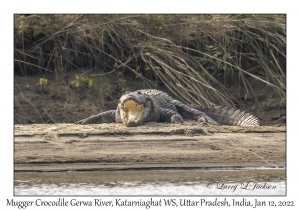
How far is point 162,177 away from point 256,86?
4.66 metres

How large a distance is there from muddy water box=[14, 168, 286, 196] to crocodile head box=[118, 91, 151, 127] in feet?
4.87

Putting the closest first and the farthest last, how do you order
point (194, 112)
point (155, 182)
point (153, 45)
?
point (155, 182), point (194, 112), point (153, 45)

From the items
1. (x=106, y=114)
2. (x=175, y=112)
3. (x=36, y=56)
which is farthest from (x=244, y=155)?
(x=36, y=56)

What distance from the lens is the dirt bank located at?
844 cm

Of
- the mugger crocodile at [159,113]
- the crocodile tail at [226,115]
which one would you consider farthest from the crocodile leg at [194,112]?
the crocodile tail at [226,115]

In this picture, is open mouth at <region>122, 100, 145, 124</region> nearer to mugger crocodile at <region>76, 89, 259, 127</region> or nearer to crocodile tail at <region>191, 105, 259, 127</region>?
mugger crocodile at <region>76, 89, 259, 127</region>

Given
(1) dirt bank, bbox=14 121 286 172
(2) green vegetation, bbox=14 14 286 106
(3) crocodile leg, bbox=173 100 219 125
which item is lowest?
(1) dirt bank, bbox=14 121 286 172

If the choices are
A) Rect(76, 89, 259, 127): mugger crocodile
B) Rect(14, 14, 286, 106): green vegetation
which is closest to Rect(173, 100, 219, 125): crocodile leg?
Rect(76, 89, 259, 127): mugger crocodile

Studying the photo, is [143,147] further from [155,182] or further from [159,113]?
[159,113]

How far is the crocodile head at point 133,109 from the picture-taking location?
9594mm

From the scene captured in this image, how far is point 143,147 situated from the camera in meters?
8.73

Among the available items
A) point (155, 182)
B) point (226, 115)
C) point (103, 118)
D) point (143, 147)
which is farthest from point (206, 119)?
point (155, 182)

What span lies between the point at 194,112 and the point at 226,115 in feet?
1.64

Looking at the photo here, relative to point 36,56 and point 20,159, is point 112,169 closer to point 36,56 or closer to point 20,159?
point 20,159
